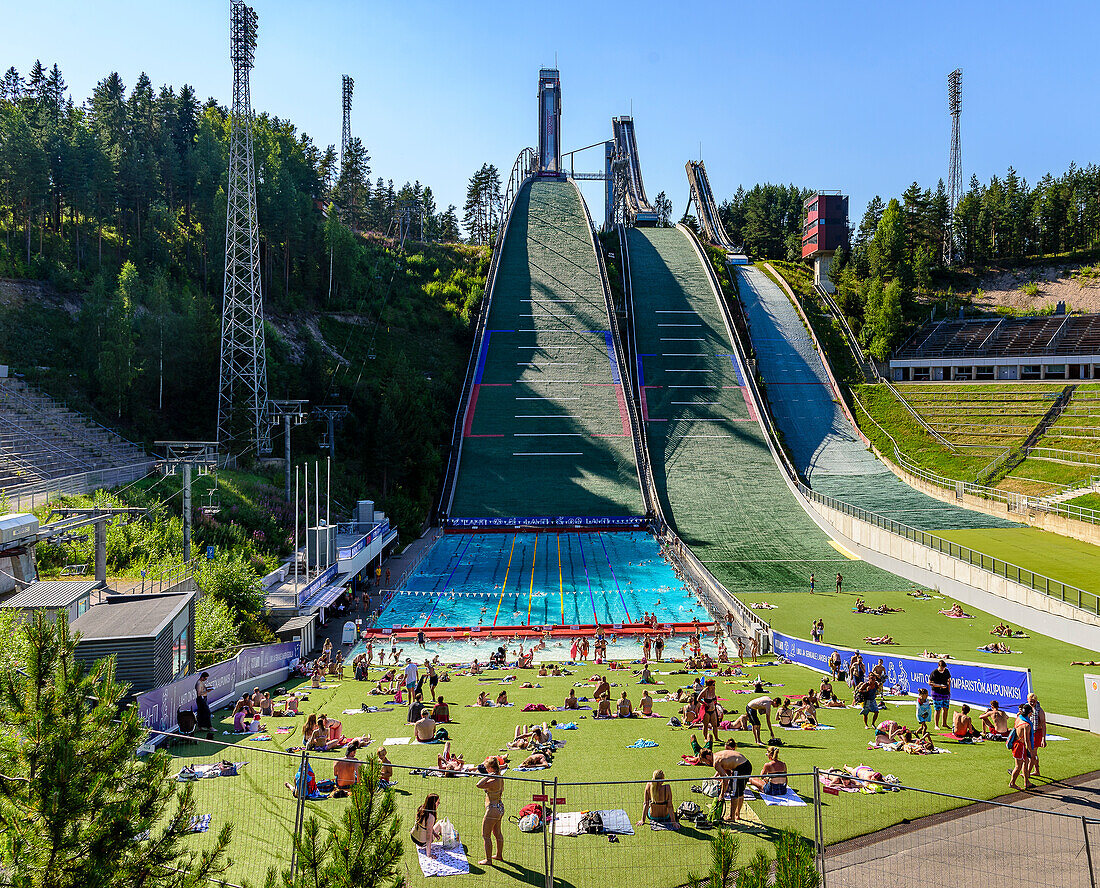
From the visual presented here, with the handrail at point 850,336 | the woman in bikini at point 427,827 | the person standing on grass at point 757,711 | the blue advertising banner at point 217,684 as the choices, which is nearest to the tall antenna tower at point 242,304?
the blue advertising banner at point 217,684

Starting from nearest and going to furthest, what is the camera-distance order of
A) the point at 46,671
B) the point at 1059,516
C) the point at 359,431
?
1. the point at 46,671
2. the point at 1059,516
3. the point at 359,431

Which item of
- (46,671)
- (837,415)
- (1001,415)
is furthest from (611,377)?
(46,671)

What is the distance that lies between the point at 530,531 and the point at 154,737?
2581cm

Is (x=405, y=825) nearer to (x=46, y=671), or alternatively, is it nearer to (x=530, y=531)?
(x=46, y=671)

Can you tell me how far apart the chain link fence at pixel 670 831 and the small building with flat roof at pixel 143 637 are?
3861 millimetres

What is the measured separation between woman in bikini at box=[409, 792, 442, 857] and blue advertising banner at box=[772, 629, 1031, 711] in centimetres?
996

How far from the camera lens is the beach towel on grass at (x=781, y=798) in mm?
8859

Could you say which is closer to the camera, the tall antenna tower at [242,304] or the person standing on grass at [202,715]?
the person standing on grass at [202,715]

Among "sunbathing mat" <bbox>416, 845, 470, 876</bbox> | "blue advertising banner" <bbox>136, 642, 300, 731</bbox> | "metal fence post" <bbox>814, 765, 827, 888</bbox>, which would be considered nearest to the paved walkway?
"metal fence post" <bbox>814, 765, 827, 888</bbox>

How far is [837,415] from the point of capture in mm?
47438

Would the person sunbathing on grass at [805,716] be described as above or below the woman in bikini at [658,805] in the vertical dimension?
below

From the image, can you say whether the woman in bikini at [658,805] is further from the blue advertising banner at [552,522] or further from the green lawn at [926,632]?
the blue advertising banner at [552,522]

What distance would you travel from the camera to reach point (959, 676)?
566 inches

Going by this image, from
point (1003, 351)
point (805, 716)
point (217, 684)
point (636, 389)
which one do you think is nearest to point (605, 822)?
point (805, 716)
